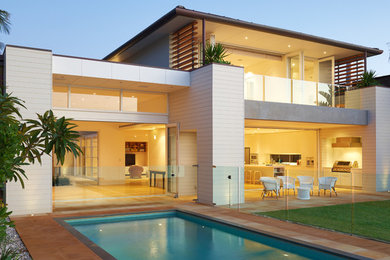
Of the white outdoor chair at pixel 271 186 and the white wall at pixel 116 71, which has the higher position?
Answer: the white wall at pixel 116 71

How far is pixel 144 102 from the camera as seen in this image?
12.4 meters

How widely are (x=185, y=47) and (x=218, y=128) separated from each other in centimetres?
344

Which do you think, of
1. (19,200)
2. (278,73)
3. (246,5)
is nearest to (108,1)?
(246,5)

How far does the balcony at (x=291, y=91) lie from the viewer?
12.1m

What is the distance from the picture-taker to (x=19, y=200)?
906cm

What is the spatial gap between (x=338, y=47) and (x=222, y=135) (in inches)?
307

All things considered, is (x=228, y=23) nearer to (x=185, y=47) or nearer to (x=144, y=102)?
(x=185, y=47)

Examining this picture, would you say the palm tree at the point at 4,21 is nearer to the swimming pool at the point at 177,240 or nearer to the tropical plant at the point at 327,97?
the swimming pool at the point at 177,240

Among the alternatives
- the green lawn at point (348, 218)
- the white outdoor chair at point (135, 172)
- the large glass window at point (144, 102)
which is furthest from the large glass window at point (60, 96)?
the green lawn at point (348, 218)

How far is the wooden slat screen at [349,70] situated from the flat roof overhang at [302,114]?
8.55 ft

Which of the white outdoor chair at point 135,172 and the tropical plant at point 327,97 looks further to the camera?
the tropical plant at point 327,97

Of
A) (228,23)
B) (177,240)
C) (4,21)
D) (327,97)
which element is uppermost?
(4,21)

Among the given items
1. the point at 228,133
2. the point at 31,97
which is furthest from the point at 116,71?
the point at 228,133

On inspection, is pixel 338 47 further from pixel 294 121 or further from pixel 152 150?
pixel 152 150
